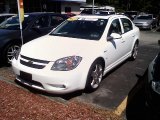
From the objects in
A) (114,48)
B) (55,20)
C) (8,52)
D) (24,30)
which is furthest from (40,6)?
(114,48)

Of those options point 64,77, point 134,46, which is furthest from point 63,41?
point 134,46

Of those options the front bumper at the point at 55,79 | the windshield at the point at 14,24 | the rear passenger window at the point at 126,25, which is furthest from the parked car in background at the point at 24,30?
the rear passenger window at the point at 126,25

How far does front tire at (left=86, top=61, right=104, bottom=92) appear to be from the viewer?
4.82m

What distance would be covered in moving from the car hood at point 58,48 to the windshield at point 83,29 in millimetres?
261

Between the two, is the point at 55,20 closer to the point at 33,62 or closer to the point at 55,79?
the point at 33,62

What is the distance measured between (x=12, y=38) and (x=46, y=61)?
2.83 m

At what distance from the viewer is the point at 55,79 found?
439 cm

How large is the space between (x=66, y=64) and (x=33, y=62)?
712 millimetres

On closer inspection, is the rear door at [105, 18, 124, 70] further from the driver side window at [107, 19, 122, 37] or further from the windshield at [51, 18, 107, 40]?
the windshield at [51, 18, 107, 40]

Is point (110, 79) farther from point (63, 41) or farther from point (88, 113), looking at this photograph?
point (88, 113)

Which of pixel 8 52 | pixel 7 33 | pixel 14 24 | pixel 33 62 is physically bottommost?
pixel 8 52

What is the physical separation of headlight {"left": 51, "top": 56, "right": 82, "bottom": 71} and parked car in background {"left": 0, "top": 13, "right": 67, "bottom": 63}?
9.35 feet

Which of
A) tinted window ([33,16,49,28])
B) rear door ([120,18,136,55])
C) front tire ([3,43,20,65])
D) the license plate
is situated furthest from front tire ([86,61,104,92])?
tinted window ([33,16,49,28])

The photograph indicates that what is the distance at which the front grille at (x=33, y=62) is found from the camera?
455cm
